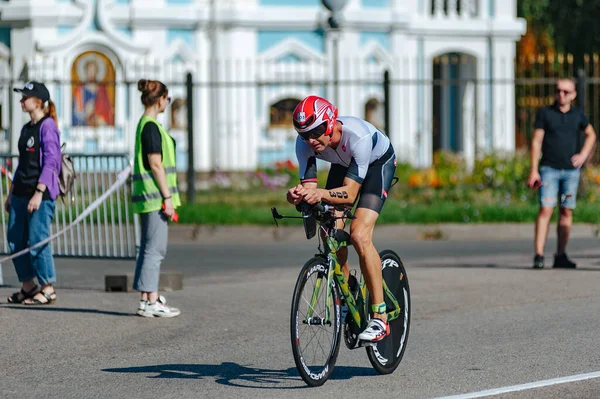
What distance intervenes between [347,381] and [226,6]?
19.8m

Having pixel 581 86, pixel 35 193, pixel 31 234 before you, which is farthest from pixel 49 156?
pixel 581 86

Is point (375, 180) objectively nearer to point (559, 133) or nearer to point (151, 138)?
point (151, 138)

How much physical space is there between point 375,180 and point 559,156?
17.1ft

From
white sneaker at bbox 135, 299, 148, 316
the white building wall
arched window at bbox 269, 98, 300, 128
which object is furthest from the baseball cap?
arched window at bbox 269, 98, 300, 128

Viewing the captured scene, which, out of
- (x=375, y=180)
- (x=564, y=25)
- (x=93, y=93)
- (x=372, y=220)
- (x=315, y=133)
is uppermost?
(x=564, y=25)

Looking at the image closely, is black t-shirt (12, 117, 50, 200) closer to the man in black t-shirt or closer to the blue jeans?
the blue jeans

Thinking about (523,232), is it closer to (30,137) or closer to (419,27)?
(30,137)

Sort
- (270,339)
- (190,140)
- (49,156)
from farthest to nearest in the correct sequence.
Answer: (190,140)
(49,156)
(270,339)

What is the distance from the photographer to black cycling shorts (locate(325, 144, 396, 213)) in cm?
741

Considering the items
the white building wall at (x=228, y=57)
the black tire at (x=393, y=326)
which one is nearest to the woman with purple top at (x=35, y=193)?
the black tire at (x=393, y=326)

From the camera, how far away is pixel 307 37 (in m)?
27.3

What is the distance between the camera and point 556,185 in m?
12.3

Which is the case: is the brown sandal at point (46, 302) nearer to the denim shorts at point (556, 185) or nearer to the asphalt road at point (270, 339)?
the asphalt road at point (270, 339)

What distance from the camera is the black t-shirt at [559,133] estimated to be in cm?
1223
